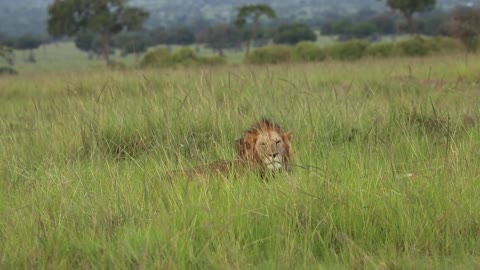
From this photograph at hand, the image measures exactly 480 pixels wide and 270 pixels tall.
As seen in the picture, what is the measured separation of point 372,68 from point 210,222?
984 cm

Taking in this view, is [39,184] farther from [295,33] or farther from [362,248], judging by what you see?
[295,33]

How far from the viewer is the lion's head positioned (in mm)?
3684

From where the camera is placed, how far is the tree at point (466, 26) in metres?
20.9

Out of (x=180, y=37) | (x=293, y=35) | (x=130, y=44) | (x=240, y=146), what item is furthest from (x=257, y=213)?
(x=180, y=37)

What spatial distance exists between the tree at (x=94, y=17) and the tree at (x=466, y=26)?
17.6 metres

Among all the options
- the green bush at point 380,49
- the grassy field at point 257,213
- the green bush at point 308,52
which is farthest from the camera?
the green bush at point 308,52

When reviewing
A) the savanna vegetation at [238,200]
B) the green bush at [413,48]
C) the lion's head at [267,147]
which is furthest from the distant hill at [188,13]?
the lion's head at [267,147]

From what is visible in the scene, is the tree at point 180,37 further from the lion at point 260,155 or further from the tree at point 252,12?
the lion at point 260,155

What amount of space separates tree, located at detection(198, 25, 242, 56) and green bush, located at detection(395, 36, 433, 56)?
136 feet

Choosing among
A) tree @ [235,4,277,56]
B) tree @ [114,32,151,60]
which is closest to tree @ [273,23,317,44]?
tree @ [114,32,151,60]

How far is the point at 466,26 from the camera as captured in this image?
840 inches

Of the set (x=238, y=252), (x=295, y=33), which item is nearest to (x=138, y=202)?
(x=238, y=252)

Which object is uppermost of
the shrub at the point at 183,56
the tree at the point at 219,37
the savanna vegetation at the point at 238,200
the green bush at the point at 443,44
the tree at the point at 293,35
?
the savanna vegetation at the point at 238,200

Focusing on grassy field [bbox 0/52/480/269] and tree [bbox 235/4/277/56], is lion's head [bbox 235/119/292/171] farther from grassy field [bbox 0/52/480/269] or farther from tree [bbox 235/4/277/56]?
tree [bbox 235/4/277/56]
